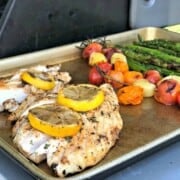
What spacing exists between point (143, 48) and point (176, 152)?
62 cm

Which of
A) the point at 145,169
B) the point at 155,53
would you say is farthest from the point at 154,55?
the point at 145,169

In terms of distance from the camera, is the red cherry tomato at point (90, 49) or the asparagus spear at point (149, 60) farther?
the red cherry tomato at point (90, 49)

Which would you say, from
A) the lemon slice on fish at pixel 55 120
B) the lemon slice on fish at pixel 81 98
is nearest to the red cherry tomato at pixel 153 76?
the lemon slice on fish at pixel 81 98

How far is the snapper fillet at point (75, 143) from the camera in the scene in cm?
96

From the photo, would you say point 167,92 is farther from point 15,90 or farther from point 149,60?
point 15,90

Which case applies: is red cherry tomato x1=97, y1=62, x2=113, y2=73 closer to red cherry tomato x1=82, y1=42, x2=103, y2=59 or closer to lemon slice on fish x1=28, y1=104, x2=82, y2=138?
red cherry tomato x1=82, y1=42, x2=103, y2=59

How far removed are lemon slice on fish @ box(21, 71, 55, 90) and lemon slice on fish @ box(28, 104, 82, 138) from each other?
229 millimetres

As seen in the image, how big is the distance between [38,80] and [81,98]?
233 millimetres

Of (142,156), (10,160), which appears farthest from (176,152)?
(10,160)

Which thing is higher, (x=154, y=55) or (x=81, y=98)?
(x=81, y=98)

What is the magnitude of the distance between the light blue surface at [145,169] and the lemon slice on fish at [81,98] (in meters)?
0.17

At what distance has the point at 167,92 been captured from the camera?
1.33m

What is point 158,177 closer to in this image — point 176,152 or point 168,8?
point 176,152

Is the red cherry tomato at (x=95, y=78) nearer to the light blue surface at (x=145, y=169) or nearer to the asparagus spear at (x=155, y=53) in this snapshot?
the asparagus spear at (x=155, y=53)
